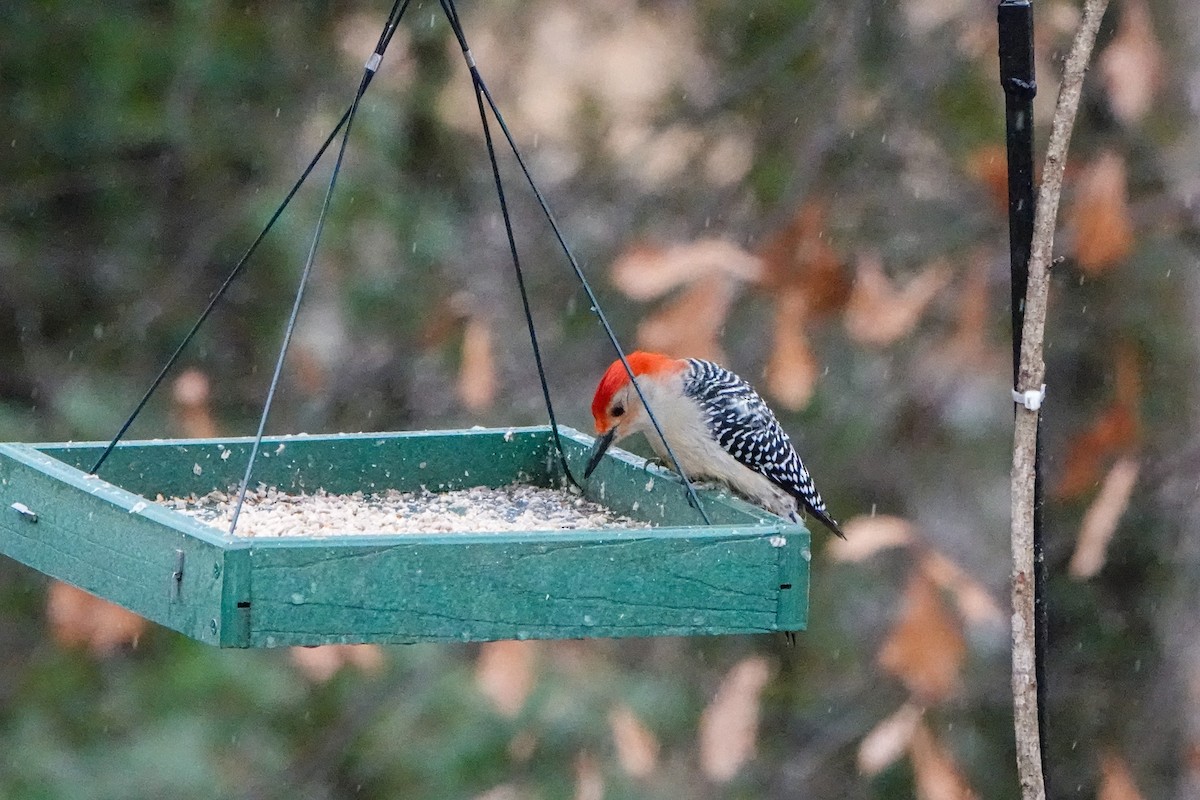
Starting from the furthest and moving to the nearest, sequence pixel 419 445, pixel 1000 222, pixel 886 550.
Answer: pixel 886 550
pixel 1000 222
pixel 419 445

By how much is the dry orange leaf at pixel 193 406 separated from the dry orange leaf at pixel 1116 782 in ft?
9.96

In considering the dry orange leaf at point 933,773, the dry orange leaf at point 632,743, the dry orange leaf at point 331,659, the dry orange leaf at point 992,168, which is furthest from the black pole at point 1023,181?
the dry orange leaf at point 331,659

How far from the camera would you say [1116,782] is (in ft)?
17.3

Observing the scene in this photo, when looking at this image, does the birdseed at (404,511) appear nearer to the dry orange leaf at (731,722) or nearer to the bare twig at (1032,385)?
the bare twig at (1032,385)

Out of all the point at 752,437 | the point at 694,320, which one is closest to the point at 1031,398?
the point at 752,437

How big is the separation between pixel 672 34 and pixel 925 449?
1.57 metres

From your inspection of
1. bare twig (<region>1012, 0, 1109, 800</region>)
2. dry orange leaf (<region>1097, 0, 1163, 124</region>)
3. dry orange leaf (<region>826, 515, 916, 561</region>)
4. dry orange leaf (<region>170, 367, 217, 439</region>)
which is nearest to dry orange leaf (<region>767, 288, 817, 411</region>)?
dry orange leaf (<region>826, 515, 916, 561</region>)

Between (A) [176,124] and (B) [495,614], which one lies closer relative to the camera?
(B) [495,614]

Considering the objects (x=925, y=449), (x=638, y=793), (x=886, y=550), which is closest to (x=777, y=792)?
(x=638, y=793)

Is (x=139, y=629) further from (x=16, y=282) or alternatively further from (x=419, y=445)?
(x=419, y=445)

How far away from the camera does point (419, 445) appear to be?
13.7 feet

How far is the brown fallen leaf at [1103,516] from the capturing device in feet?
15.9

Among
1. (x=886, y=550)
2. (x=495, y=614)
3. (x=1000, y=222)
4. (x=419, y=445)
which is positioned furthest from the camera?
(x=886, y=550)

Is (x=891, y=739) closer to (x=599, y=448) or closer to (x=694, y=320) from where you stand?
(x=694, y=320)
